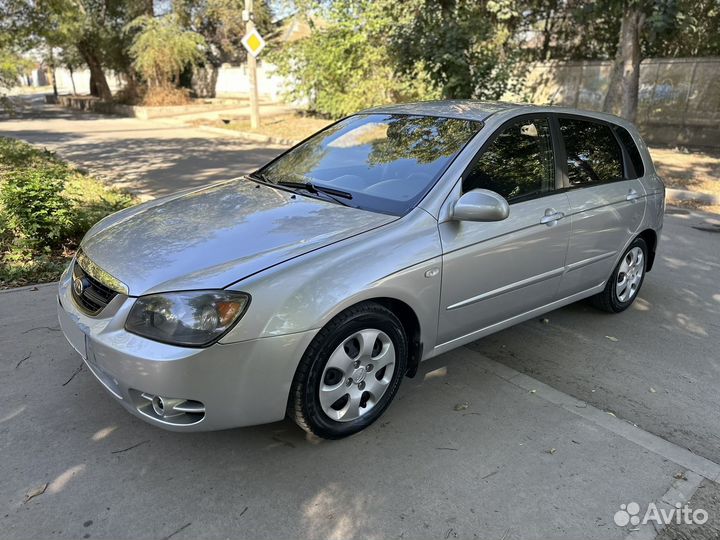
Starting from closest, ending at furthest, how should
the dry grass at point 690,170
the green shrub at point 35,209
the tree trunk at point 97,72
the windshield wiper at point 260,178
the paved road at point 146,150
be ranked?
the windshield wiper at point 260,178 < the green shrub at point 35,209 < the dry grass at point 690,170 < the paved road at point 146,150 < the tree trunk at point 97,72

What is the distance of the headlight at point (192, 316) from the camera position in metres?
2.42

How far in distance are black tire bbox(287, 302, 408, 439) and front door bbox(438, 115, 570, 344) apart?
0.38m

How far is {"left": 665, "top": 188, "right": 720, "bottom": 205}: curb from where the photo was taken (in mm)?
9008

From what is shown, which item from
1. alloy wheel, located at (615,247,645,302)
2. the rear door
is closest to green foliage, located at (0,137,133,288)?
the rear door

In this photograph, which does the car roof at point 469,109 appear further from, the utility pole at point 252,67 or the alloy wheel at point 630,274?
the utility pole at point 252,67

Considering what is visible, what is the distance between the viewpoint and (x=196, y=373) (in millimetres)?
2398

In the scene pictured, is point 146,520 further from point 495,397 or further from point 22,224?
point 22,224

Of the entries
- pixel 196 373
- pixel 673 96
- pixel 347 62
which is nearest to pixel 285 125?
pixel 347 62

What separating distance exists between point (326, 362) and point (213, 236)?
88 centimetres

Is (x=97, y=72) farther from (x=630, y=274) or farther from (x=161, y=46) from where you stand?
(x=630, y=274)

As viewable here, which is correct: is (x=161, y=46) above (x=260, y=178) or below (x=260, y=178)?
above

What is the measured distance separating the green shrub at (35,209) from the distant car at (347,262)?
90.4 inches

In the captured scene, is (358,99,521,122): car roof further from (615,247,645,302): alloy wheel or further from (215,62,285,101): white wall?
(215,62,285,101): white wall

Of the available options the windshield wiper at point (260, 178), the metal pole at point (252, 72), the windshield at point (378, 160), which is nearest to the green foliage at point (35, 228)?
the windshield wiper at point (260, 178)
